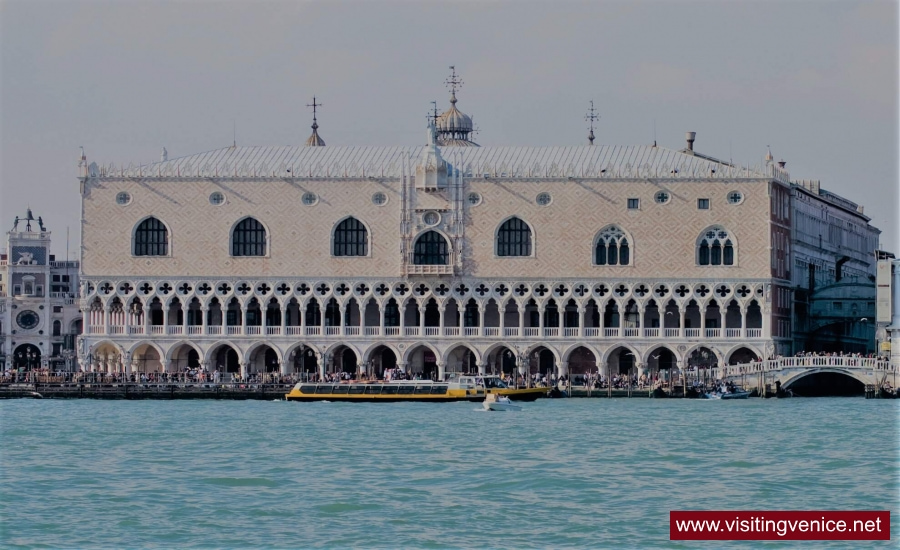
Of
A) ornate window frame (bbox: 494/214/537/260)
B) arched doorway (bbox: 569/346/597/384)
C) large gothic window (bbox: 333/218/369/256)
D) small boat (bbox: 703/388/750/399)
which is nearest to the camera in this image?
small boat (bbox: 703/388/750/399)

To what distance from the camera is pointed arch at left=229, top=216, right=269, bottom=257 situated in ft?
296

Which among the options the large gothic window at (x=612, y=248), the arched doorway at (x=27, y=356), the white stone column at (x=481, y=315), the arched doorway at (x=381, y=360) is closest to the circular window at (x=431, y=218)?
the white stone column at (x=481, y=315)

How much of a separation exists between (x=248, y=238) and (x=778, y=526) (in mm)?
55651

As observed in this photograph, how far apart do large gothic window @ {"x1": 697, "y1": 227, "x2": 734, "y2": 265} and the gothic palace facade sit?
0.27ft

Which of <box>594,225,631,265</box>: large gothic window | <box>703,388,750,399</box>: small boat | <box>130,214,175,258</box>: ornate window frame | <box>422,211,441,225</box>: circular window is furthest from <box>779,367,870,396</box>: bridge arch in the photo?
<box>130,214,175,258</box>: ornate window frame

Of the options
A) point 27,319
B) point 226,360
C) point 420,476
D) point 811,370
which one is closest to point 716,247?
point 811,370

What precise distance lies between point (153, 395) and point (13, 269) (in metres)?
39.4

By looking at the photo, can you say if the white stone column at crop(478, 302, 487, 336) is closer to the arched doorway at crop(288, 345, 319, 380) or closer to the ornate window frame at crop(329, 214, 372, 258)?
the ornate window frame at crop(329, 214, 372, 258)

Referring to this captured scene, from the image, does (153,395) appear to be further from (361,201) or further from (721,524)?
(721,524)

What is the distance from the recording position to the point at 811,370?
271 feet

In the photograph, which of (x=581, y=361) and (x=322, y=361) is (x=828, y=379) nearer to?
(x=581, y=361)

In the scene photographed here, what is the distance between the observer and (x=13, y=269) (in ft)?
396

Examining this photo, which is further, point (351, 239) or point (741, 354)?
point (351, 239)

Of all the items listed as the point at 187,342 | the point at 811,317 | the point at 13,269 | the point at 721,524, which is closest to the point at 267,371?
the point at 187,342
